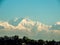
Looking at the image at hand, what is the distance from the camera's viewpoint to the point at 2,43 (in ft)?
469

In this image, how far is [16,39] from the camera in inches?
6398

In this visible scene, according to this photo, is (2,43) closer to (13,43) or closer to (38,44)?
(13,43)

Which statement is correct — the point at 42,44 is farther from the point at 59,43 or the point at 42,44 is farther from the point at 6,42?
the point at 6,42

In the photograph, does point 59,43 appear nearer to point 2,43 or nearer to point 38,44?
point 38,44

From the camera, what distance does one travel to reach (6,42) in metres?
149

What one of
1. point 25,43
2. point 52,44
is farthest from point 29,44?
point 52,44

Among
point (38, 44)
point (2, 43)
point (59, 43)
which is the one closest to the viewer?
point (2, 43)

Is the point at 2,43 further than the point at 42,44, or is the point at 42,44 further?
the point at 42,44

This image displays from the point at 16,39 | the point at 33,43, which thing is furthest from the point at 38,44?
the point at 16,39

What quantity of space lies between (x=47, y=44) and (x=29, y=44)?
11852 mm

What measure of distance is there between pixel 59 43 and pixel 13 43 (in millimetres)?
36599

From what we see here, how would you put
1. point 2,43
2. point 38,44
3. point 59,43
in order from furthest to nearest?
1. point 59,43
2. point 38,44
3. point 2,43

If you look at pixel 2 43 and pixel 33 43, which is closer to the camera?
pixel 2 43

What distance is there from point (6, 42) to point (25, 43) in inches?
660
